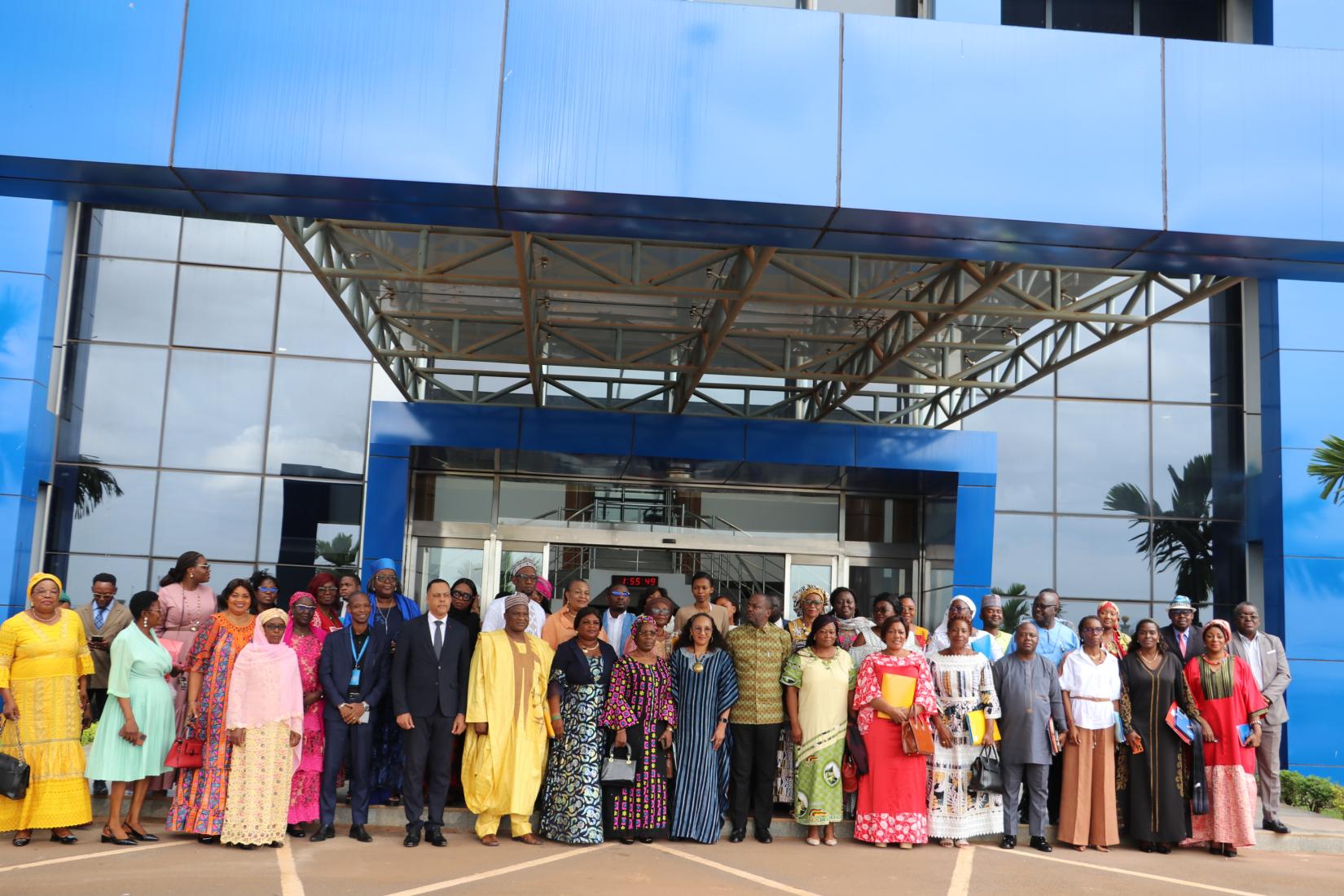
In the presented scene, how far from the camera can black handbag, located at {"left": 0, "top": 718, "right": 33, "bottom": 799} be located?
7.59 m

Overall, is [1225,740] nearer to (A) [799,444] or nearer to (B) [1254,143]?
(B) [1254,143]

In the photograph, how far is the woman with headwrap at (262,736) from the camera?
26.7 ft

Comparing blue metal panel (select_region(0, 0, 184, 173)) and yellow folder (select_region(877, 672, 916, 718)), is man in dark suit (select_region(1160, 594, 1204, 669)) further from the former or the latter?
blue metal panel (select_region(0, 0, 184, 173))

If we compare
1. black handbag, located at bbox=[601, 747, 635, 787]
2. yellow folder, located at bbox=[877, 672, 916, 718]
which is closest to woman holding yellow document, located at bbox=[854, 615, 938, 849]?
yellow folder, located at bbox=[877, 672, 916, 718]

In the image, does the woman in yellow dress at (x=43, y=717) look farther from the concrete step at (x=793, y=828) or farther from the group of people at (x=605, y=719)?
the concrete step at (x=793, y=828)

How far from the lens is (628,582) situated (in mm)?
15523

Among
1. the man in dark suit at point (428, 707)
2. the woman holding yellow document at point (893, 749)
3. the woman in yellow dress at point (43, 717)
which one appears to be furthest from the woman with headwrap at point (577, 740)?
the woman in yellow dress at point (43, 717)

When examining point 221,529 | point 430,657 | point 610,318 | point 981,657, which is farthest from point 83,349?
point 981,657

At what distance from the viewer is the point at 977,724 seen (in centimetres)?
914

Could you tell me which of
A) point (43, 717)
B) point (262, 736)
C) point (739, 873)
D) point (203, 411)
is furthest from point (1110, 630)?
point (203, 411)

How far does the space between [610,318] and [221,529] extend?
6115mm

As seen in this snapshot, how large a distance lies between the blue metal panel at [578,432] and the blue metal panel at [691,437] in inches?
6.1

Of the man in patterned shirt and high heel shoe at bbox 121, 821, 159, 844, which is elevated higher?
the man in patterned shirt

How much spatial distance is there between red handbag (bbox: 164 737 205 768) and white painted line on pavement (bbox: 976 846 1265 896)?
5.61 m
